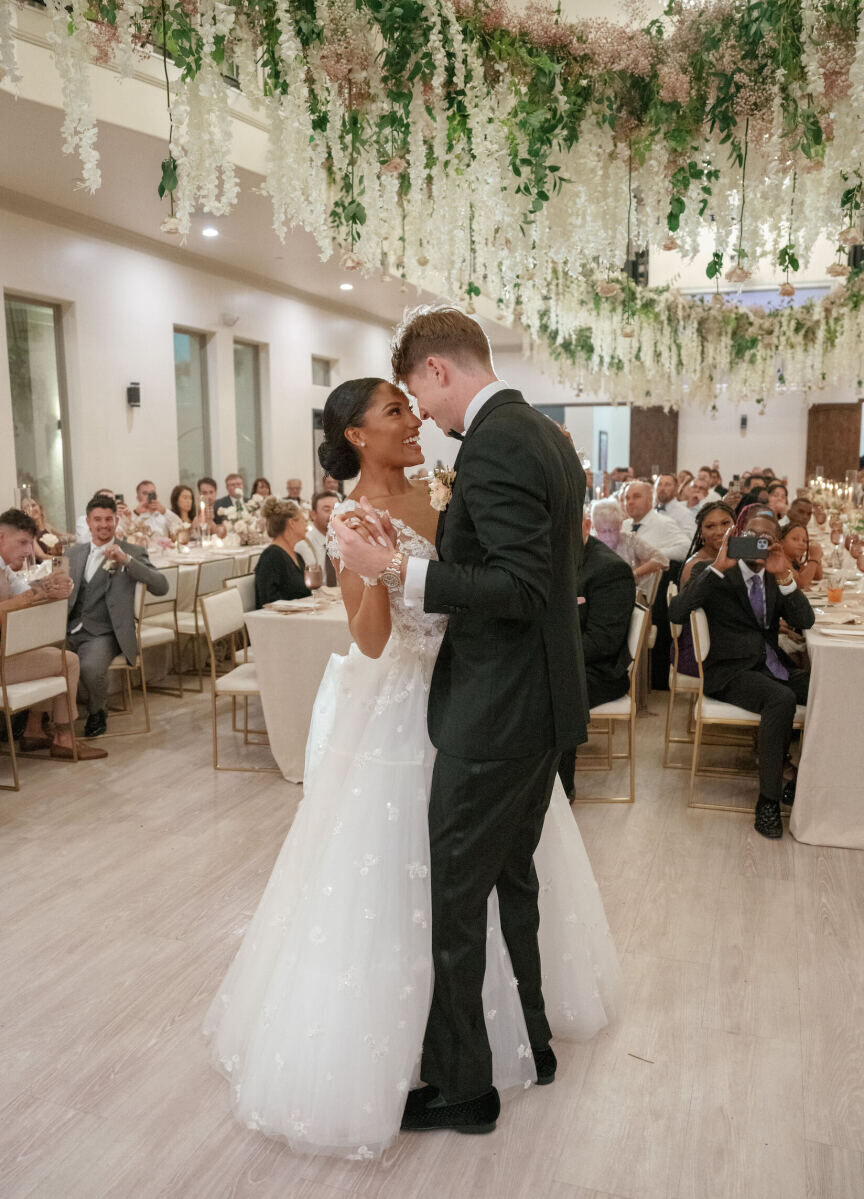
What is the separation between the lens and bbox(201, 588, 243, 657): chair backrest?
14.7ft

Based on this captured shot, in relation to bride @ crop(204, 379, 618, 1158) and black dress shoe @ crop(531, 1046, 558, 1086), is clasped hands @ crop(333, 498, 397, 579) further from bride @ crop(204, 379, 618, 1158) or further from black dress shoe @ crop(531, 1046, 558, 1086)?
black dress shoe @ crop(531, 1046, 558, 1086)

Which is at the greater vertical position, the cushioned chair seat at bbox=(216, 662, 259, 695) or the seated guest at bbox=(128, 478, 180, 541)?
the seated guest at bbox=(128, 478, 180, 541)

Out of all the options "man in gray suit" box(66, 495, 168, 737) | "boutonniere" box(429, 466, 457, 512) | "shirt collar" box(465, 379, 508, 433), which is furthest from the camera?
"man in gray suit" box(66, 495, 168, 737)

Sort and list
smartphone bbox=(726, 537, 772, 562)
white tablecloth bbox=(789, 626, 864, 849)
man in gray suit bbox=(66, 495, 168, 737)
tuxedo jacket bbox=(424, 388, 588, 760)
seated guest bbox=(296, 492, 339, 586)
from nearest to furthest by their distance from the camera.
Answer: tuxedo jacket bbox=(424, 388, 588, 760) → white tablecloth bbox=(789, 626, 864, 849) → smartphone bbox=(726, 537, 772, 562) → man in gray suit bbox=(66, 495, 168, 737) → seated guest bbox=(296, 492, 339, 586)

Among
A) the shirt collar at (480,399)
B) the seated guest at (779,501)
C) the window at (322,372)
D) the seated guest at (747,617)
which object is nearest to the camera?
the shirt collar at (480,399)

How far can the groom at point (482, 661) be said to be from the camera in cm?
165

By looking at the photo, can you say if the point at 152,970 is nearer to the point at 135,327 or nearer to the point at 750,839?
the point at 750,839

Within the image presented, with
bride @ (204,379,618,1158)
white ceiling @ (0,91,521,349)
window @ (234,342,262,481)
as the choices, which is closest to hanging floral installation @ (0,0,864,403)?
white ceiling @ (0,91,521,349)

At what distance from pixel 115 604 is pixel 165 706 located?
952mm

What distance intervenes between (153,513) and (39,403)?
158cm

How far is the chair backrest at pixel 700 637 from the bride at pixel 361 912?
229 centimetres

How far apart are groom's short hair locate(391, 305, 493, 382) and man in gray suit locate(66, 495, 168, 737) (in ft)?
12.2

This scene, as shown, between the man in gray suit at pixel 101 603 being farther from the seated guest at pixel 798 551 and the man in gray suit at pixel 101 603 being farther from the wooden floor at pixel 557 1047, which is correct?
the seated guest at pixel 798 551

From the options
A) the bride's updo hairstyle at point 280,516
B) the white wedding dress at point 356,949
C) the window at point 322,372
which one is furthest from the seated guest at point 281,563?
the window at point 322,372
